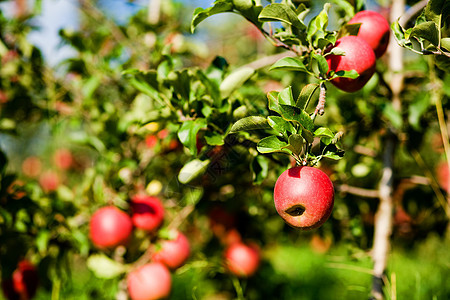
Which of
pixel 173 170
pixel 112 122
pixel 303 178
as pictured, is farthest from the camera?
pixel 173 170

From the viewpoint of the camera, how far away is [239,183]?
140 centimetres

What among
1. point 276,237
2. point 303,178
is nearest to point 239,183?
point 303,178

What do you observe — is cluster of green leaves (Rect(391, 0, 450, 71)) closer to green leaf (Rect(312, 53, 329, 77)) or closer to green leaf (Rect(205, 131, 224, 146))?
green leaf (Rect(312, 53, 329, 77))

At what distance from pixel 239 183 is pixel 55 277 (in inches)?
Answer: 31.2

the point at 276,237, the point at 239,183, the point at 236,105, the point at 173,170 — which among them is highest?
the point at 236,105

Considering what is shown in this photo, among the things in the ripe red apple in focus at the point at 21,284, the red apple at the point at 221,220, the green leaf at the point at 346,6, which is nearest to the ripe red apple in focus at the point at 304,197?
the green leaf at the point at 346,6

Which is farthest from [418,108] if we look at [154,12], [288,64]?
[154,12]

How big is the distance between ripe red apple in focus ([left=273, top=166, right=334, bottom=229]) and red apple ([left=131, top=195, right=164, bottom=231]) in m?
0.80

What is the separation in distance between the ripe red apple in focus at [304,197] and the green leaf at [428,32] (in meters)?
0.30

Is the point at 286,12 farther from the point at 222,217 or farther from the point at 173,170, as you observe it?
the point at 222,217

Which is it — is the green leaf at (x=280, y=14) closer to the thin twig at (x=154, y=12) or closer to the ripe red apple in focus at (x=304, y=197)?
the ripe red apple in focus at (x=304, y=197)

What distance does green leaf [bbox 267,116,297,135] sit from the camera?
66cm

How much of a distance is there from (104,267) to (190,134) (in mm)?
→ 816

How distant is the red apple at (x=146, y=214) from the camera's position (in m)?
1.38
